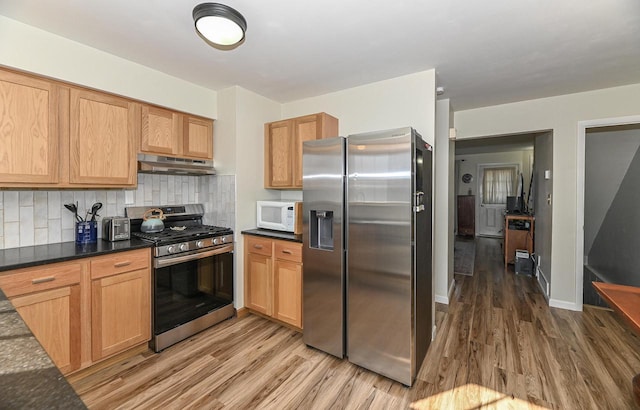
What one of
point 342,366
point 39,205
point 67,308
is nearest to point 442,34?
point 342,366

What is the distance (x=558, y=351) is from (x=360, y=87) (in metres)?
3.06

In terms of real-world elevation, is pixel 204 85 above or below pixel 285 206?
above

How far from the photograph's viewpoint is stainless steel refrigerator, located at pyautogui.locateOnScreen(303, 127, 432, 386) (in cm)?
202

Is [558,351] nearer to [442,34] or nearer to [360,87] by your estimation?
[442,34]

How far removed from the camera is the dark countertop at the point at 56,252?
180cm

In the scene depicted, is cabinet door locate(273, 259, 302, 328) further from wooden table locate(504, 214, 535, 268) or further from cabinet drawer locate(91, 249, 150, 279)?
wooden table locate(504, 214, 535, 268)

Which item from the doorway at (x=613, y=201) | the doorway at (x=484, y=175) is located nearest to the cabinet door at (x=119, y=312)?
the doorway at (x=613, y=201)

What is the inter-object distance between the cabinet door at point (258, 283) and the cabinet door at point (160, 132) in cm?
137

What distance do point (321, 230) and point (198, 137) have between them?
1.75 metres

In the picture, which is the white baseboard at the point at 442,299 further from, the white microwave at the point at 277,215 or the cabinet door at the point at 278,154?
the cabinet door at the point at 278,154

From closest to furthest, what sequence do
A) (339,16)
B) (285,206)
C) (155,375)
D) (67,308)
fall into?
1. (339,16)
2. (67,308)
3. (155,375)
4. (285,206)

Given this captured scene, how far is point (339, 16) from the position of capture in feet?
6.04

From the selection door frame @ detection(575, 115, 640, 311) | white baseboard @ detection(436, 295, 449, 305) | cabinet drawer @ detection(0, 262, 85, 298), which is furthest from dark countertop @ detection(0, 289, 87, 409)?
door frame @ detection(575, 115, 640, 311)

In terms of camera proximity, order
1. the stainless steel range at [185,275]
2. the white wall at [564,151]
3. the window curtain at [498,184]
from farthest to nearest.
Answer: the window curtain at [498,184] < the white wall at [564,151] < the stainless steel range at [185,275]
